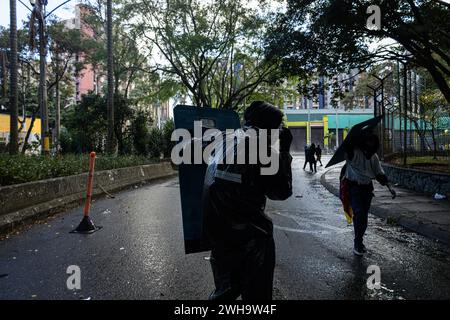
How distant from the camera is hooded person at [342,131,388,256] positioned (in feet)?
17.2

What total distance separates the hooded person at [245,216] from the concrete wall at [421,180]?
960cm

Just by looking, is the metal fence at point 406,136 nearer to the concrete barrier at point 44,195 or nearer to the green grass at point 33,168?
the concrete barrier at point 44,195

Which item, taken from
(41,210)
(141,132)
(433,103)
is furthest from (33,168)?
(433,103)

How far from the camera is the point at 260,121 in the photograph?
2490mm

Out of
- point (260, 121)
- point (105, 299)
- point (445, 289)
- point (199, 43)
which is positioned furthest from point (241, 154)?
point (199, 43)

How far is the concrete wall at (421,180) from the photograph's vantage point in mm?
10477

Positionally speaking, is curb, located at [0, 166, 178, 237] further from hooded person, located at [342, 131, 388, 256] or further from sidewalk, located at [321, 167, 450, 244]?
sidewalk, located at [321, 167, 450, 244]

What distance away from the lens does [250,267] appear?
2324 mm

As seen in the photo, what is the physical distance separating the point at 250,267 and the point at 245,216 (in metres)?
0.31

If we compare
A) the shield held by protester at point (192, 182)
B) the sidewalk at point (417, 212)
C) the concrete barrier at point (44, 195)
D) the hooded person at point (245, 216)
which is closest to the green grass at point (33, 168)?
the concrete barrier at point (44, 195)

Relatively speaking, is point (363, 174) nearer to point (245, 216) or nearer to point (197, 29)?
point (245, 216)

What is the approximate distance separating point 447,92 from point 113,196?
33.6ft

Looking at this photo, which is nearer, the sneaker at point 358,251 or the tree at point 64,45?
the sneaker at point 358,251

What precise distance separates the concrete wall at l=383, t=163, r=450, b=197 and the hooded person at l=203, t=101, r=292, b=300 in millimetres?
9600
